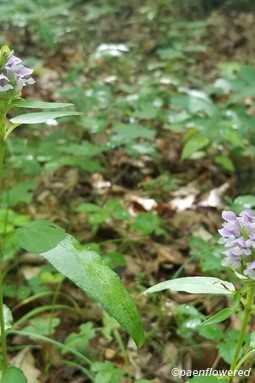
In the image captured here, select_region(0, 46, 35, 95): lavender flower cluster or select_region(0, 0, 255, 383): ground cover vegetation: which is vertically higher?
select_region(0, 46, 35, 95): lavender flower cluster

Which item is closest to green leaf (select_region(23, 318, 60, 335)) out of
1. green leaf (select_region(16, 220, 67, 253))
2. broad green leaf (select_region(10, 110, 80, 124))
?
green leaf (select_region(16, 220, 67, 253))

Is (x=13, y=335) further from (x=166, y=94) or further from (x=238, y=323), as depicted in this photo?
(x=166, y=94)

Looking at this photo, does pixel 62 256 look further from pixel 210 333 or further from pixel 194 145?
pixel 194 145

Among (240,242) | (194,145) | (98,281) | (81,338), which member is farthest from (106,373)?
(194,145)

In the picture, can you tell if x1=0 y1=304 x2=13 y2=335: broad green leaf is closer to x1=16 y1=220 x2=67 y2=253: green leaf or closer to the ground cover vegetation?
the ground cover vegetation

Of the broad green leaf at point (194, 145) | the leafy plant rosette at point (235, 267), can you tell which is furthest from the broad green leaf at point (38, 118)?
the broad green leaf at point (194, 145)

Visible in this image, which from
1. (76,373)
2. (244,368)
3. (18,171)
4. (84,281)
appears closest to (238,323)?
(244,368)

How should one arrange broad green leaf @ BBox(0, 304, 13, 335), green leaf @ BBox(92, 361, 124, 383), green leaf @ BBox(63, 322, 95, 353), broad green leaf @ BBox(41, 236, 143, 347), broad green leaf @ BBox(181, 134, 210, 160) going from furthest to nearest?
1. broad green leaf @ BBox(181, 134, 210, 160)
2. green leaf @ BBox(63, 322, 95, 353)
3. green leaf @ BBox(92, 361, 124, 383)
4. broad green leaf @ BBox(0, 304, 13, 335)
5. broad green leaf @ BBox(41, 236, 143, 347)

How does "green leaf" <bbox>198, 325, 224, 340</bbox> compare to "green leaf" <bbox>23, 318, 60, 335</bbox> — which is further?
"green leaf" <bbox>23, 318, 60, 335</bbox>
